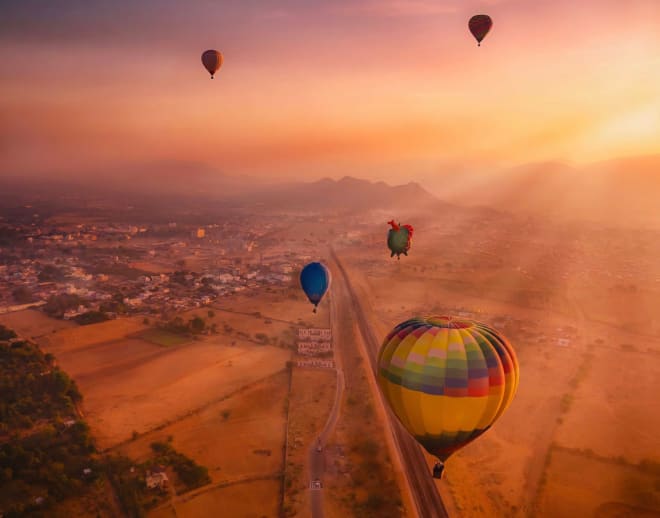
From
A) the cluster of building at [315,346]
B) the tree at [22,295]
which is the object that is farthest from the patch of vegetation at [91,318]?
the cluster of building at [315,346]

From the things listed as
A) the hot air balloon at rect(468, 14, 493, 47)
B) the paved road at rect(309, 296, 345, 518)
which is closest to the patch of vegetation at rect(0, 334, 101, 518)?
the paved road at rect(309, 296, 345, 518)

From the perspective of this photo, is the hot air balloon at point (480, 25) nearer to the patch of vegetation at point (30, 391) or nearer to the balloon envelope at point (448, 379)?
the balloon envelope at point (448, 379)

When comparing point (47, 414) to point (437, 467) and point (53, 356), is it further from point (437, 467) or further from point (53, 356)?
point (437, 467)

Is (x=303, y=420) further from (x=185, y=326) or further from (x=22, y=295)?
(x=22, y=295)

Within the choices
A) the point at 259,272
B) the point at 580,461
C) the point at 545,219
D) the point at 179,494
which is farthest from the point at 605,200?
the point at 179,494

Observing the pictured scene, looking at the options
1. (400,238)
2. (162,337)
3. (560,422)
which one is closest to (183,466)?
(400,238)

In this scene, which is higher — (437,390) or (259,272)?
(437,390)

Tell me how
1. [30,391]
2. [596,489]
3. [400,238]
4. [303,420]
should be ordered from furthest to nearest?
[400,238] < [30,391] < [303,420] < [596,489]
